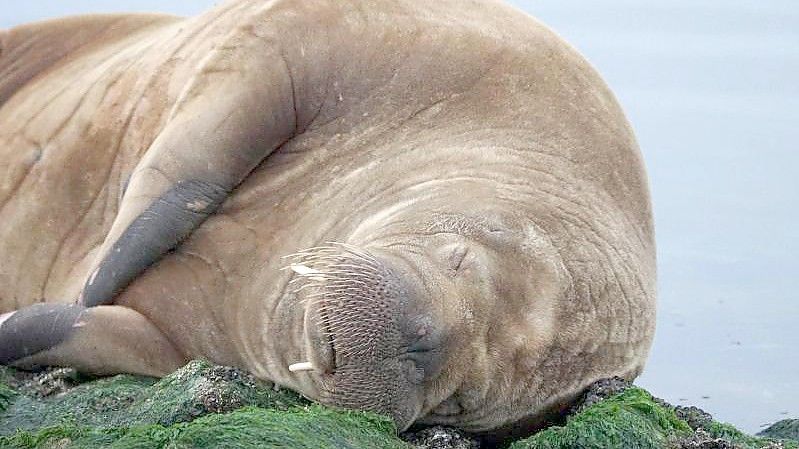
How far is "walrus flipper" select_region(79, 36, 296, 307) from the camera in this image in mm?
5539

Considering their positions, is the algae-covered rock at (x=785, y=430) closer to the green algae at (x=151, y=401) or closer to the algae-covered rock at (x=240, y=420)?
the algae-covered rock at (x=240, y=420)

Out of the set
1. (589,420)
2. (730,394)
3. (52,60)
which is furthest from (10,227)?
(730,394)

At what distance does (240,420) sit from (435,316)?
773 millimetres

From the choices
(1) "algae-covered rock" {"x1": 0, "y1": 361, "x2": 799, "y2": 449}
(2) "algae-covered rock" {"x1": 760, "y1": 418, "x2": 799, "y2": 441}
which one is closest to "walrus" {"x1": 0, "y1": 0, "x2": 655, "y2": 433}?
(1) "algae-covered rock" {"x1": 0, "y1": 361, "x2": 799, "y2": 449}

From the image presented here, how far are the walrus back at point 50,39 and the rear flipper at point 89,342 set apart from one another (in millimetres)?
2031

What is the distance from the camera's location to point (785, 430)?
230 inches

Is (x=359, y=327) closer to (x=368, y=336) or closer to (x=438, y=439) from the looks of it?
(x=368, y=336)

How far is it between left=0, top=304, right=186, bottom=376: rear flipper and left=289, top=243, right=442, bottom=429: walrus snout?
4.12 ft

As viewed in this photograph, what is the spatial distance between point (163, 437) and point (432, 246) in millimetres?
1376

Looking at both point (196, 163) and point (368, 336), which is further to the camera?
point (196, 163)

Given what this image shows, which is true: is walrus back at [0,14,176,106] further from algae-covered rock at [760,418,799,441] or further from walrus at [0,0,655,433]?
algae-covered rock at [760,418,799,441]

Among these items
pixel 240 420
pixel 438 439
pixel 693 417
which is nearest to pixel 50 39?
pixel 438 439

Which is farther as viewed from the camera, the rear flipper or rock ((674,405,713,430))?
the rear flipper

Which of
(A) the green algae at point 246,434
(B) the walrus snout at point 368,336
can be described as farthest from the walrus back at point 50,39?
(A) the green algae at point 246,434
